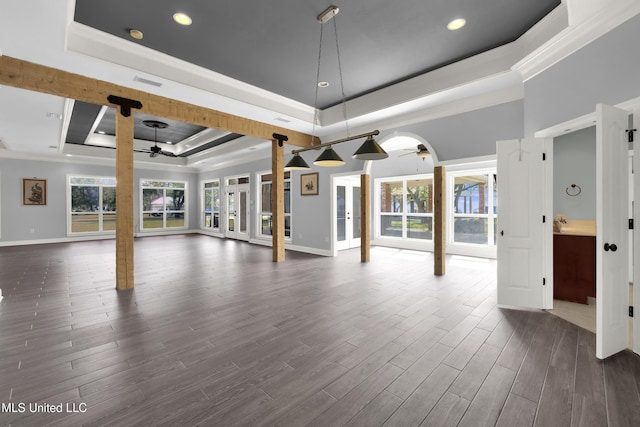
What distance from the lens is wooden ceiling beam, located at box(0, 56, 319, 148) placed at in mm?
3514

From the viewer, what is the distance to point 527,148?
11.4 feet

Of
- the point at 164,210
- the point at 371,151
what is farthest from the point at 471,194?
the point at 164,210

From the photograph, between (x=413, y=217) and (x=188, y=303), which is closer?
(x=188, y=303)

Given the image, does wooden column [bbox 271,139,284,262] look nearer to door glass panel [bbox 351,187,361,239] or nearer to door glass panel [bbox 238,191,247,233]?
door glass panel [bbox 351,187,361,239]

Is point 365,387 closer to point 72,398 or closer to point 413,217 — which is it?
point 72,398

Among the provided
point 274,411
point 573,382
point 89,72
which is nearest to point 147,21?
point 89,72

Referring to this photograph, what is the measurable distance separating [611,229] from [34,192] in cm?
1364

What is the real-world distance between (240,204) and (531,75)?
922 centimetres

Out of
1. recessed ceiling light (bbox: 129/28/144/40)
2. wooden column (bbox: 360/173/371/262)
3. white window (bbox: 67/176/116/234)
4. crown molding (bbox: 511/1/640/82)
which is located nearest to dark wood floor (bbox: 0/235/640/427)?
wooden column (bbox: 360/173/371/262)

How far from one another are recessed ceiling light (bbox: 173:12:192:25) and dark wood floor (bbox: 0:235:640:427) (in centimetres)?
335

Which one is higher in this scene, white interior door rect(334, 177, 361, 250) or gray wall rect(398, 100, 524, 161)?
gray wall rect(398, 100, 524, 161)

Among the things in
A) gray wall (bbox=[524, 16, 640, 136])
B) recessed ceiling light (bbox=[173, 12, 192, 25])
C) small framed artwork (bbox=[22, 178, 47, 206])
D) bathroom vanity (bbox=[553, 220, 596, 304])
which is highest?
recessed ceiling light (bbox=[173, 12, 192, 25])

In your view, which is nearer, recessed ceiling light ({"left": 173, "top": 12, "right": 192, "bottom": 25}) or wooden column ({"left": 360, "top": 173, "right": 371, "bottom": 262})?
recessed ceiling light ({"left": 173, "top": 12, "right": 192, "bottom": 25})

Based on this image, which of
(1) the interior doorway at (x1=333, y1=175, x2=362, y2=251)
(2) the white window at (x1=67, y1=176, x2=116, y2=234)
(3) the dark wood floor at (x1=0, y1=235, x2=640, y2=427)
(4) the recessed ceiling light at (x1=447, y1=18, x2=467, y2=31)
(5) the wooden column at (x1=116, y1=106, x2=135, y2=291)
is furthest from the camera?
(2) the white window at (x1=67, y1=176, x2=116, y2=234)
